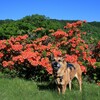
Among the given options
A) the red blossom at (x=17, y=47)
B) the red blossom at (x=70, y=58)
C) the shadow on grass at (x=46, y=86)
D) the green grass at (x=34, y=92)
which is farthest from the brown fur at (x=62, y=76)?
the red blossom at (x=17, y=47)

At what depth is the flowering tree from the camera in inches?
581

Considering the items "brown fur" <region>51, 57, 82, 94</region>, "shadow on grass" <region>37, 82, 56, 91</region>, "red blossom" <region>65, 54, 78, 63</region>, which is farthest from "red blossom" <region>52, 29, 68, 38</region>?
"brown fur" <region>51, 57, 82, 94</region>

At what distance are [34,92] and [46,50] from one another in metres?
3.54

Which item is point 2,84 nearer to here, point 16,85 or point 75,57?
point 16,85

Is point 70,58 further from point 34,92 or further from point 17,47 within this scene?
point 34,92

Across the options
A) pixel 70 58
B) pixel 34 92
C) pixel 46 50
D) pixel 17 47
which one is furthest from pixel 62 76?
pixel 17 47

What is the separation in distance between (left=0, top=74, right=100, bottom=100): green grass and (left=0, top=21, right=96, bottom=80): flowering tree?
4.11ft

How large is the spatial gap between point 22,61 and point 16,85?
6.66 ft

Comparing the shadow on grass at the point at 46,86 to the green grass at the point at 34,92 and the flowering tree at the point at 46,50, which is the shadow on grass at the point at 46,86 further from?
the flowering tree at the point at 46,50

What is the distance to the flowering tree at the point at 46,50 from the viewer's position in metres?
14.8

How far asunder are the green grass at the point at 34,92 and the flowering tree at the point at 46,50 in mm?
1251

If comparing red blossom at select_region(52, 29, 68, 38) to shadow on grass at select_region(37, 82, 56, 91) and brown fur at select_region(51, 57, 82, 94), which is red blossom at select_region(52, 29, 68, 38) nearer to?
shadow on grass at select_region(37, 82, 56, 91)

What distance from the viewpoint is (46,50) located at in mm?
15305

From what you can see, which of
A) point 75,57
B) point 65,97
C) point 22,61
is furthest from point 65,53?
point 65,97
